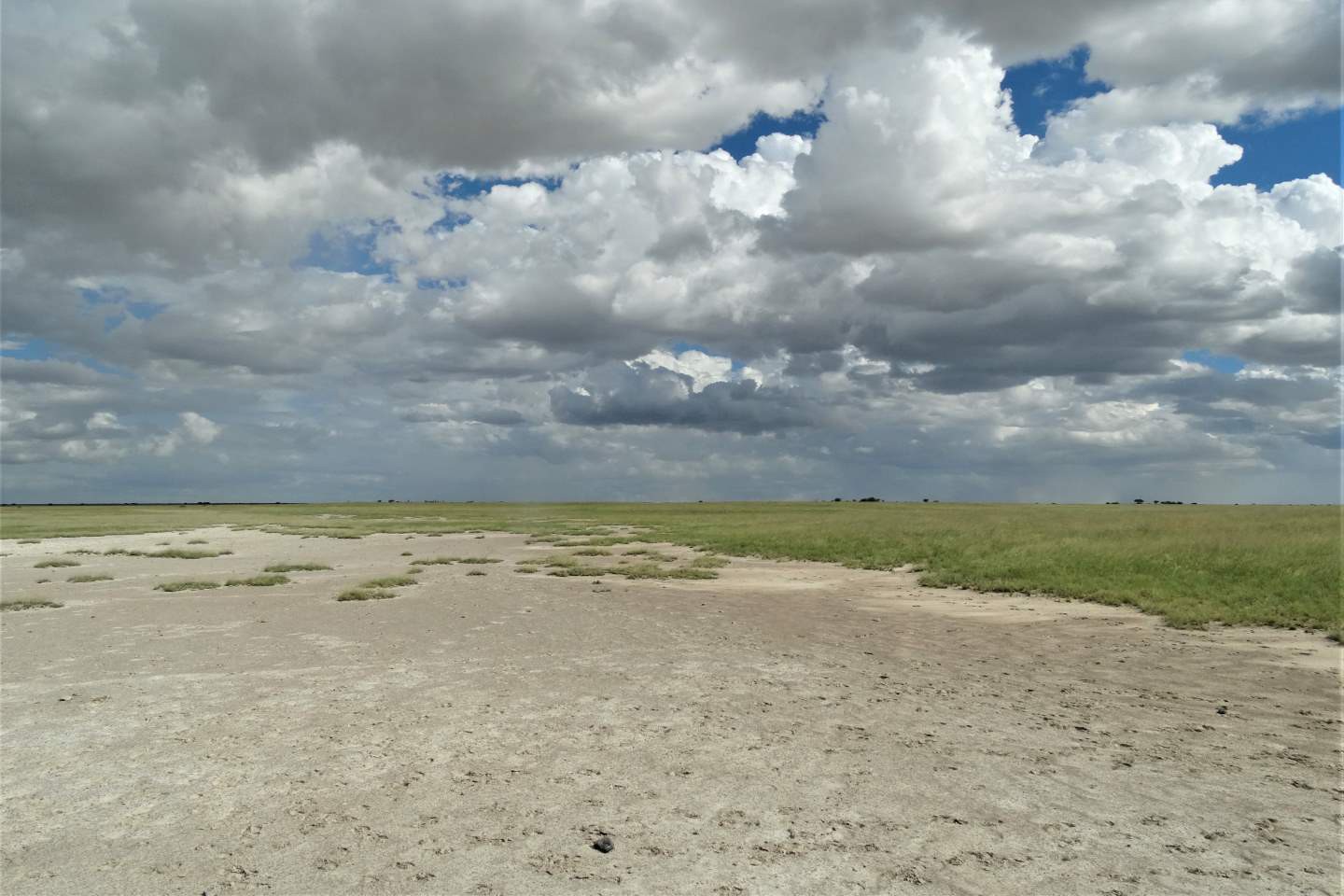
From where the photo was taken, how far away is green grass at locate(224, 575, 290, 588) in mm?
27656

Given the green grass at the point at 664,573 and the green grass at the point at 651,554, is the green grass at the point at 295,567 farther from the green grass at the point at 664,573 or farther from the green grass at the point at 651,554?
the green grass at the point at 651,554

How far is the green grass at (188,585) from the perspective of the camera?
26.4 meters

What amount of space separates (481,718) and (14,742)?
18.2 feet

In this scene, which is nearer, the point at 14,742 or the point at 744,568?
the point at 14,742

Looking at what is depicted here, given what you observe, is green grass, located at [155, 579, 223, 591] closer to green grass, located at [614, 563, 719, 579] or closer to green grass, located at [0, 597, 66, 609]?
green grass, located at [0, 597, 66, 609]

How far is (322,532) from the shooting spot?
218ft

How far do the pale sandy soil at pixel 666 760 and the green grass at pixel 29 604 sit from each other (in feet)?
15.4

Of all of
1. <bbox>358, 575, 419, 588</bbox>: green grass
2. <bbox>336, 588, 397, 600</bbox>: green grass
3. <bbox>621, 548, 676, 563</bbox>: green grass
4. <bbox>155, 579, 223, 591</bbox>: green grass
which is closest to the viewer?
<bbox>336, 588, 397, 600</bbox>: green grass

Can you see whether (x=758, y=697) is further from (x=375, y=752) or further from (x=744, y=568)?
(x=744, y=568)

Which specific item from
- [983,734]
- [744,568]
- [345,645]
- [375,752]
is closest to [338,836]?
[375,752]

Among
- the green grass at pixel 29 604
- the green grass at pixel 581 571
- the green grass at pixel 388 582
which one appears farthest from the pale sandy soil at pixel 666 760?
the green grass at pixel 581 571

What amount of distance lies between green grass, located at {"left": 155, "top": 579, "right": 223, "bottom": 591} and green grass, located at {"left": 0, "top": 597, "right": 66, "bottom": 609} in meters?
3.58

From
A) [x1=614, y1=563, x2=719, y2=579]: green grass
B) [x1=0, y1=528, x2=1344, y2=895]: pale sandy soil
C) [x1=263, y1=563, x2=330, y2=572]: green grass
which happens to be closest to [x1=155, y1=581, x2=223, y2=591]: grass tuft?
[x1=263, y1=563, x2=330, y2=572]: green grass

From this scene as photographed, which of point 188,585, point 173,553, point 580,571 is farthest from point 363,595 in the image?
point 173,553
